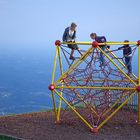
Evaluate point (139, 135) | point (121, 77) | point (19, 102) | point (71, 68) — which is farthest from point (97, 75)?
point (19, 102)

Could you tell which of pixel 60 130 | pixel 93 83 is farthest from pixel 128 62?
pixel 60 130

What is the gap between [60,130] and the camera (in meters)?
16.7

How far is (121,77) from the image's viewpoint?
20047 mm

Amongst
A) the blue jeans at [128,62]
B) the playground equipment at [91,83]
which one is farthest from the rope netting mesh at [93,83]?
the blue jeans at [128,62]

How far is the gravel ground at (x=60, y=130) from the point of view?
15.7 metres

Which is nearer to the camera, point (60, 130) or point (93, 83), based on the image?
point (60, 130)

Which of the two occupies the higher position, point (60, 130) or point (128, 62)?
point (128, 62)

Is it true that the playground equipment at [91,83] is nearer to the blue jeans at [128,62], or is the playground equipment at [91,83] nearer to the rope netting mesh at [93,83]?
the rope netting mesh at [93,83]

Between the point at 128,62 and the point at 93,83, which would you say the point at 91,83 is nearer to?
the point at 93,83

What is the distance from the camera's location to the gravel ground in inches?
619

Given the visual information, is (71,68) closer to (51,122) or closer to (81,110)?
(51,122)

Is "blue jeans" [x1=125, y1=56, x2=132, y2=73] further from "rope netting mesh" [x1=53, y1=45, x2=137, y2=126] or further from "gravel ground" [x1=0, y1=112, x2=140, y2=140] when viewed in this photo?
"gravel ground" [x1=0, y1=112, x2=140, y2=140]

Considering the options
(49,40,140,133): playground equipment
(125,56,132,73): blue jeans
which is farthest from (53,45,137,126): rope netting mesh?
(125,56,132,73): blue jeans

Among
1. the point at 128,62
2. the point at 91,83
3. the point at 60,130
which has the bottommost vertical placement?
the point at 60,130
